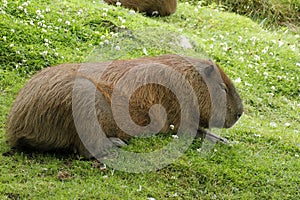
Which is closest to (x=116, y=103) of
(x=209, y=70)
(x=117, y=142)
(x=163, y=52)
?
(x=117, y=142)

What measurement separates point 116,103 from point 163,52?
292 cm

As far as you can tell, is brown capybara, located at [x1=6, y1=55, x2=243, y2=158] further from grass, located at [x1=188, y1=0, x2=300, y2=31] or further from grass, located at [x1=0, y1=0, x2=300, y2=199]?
grass, located at [x1=188, y1=0, x2=300, y2=31]

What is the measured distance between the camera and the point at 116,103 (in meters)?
4.96

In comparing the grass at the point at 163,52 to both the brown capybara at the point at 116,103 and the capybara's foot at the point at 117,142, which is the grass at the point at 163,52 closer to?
the capybara's foot at the point at 117,142

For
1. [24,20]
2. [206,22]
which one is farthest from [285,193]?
[206,22]

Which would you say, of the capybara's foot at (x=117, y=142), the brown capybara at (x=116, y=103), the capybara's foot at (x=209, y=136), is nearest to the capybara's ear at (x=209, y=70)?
the brown capybara at (x=116, y=103)

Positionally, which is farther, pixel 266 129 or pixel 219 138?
pixel 266 129

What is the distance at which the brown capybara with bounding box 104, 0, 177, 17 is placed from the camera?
32.7 feet

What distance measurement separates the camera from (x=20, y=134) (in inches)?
183

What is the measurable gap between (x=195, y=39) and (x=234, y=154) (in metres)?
3.88

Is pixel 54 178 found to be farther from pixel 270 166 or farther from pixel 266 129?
pixel 266 129

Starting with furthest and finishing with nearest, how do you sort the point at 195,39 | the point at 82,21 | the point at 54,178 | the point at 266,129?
1. the point at 195,39
2. the point at 82,21
3. the point at 266,129
4. the point at 54,178

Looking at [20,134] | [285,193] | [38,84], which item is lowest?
[285,193]

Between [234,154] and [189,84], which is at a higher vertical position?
[189,84]
